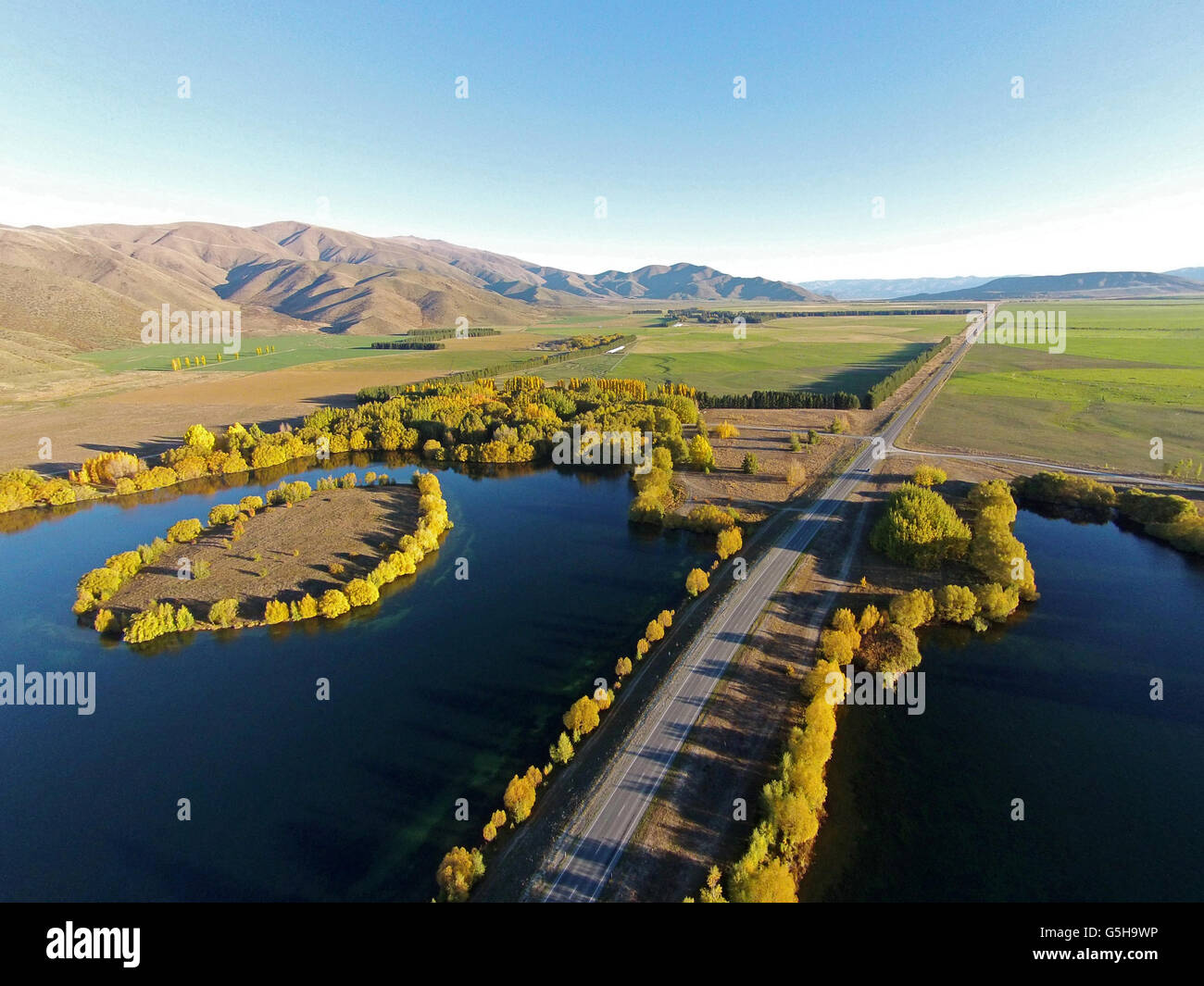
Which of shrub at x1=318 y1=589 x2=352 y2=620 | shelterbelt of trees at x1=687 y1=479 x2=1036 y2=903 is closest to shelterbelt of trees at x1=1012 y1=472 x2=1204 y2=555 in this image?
shelterbelt of trees at x1=687 y1=479 x2=1036 y2=903

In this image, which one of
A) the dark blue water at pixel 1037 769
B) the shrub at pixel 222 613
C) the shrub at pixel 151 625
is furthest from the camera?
the shrub at pixel 222 613

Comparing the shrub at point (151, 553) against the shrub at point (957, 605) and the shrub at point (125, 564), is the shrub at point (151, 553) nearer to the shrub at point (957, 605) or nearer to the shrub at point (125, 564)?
the shrub at point (125, 564)

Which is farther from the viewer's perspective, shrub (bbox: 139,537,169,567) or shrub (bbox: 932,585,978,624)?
shrub (bbox: 139,537,169,567)

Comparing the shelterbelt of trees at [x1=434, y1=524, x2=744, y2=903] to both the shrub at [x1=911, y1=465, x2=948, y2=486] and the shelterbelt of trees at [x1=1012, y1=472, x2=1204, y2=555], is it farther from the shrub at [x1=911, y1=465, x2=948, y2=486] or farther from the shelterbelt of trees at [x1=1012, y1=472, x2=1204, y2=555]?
the shelterbelt of trees at [x1=1012, y1=472, x2=1204, y2=555]

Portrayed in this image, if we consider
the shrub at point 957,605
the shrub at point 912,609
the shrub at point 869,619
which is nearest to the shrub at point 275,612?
the shrub at point 869,619

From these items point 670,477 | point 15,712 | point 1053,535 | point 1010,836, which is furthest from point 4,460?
point 1053,535
